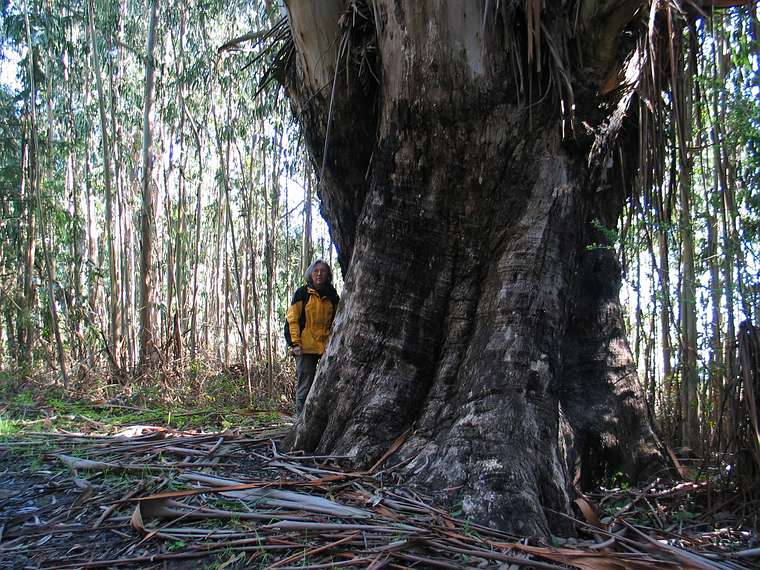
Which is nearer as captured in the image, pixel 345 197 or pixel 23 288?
pixel 345 197

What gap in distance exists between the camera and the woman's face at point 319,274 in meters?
5.04

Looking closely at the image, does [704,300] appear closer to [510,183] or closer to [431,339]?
[510,183]

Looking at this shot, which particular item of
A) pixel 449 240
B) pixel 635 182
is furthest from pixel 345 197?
pixel 635 182

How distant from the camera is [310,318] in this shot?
5.11 metres

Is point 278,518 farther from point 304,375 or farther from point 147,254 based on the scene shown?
point 147,254

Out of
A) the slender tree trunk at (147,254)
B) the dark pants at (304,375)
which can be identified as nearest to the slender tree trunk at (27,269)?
the slender tree trunk at (147,254)

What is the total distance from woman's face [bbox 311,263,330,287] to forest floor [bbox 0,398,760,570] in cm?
153

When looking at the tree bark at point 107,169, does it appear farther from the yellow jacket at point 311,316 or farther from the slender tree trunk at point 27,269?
the yellow jacket at point 311,316

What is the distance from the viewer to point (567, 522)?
9.12 ft

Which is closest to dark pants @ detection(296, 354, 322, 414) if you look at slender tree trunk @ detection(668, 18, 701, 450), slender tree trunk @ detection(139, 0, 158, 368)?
slender tree trunk @ detection(668, 18, 701, 450)

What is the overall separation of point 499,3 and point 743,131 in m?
1.40

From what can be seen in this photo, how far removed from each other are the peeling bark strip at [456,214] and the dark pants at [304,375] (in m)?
1.54

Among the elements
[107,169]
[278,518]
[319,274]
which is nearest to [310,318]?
[319,274]

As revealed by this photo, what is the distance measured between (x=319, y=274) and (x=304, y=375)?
861 millimetres
